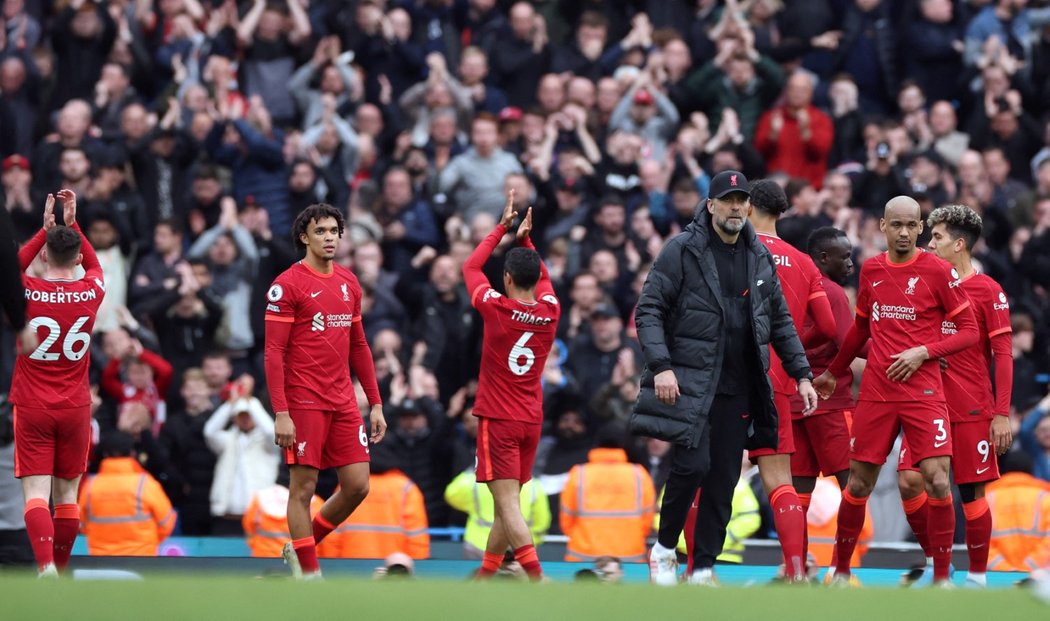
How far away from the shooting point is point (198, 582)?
26.6ft

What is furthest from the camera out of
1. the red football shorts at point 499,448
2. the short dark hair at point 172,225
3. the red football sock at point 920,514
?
the short dark hair at point 172,225

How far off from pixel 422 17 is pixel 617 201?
4.26 meters

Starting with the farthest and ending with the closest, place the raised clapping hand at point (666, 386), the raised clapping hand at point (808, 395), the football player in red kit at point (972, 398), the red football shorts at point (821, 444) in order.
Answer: the red football shorts at point (821, 444), the football player in red kit at point (972, 398), the raised clapping hand at point (808, 395), the raised clapping hand at point (666, 386)

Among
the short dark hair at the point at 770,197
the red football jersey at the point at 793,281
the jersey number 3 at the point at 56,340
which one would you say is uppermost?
the short dark hair at the point at 770,197

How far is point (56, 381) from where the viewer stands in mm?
11891

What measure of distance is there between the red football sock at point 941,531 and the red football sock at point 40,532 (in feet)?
18.2

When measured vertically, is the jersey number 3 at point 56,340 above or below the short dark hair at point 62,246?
below

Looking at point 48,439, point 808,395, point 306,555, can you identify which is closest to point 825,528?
point 808,395

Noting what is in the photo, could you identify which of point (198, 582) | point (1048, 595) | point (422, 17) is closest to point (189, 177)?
point (422, 17)

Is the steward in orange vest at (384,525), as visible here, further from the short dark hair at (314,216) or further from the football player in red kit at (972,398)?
the football player in red kit at (972,398)

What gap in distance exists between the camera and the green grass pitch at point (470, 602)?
7059 mm

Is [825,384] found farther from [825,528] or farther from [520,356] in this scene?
[825,528]

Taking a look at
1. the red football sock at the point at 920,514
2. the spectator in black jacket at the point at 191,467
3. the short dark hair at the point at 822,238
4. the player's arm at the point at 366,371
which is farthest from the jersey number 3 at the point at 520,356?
the spectator in black jacket at the point at 191,467

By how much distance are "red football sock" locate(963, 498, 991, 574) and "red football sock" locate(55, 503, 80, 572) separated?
5791 millimetres
